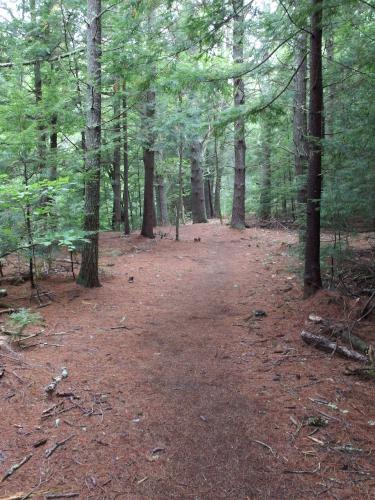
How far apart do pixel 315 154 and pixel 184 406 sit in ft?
15.4

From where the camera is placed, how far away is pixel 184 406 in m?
4.01

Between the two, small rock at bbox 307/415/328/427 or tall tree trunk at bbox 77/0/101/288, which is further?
tall tree trunk at bbox 77/0/101/288

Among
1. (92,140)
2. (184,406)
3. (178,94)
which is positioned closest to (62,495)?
(184,406)

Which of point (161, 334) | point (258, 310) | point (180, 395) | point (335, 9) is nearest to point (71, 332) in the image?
point (161, 334)

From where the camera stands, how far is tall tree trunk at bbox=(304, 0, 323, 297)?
617 cm

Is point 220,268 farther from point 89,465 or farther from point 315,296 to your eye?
point 89,465

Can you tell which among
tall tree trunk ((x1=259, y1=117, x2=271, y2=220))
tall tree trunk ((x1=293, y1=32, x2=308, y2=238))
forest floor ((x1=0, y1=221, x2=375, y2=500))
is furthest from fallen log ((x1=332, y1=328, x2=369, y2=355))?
tall tree trunk ((x1=259, y1=117, x2=271, y2=220))

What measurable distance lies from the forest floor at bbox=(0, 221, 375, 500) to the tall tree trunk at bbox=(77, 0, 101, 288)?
2.79 ft

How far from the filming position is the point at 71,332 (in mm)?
5863

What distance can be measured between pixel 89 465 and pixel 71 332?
117 inches

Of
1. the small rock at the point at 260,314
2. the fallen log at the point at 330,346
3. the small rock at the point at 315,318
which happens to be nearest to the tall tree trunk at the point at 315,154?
the small rock at the point at 315,318

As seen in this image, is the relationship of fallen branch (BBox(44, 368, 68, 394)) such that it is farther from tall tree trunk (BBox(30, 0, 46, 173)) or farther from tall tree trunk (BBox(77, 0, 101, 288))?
tall tree trunk (BBox(30, 0, 46, 173))

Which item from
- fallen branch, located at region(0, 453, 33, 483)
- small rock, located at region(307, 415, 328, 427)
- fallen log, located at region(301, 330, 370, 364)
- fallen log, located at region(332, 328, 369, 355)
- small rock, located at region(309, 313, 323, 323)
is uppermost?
small rock, located at region(309, 313, 323, 323)

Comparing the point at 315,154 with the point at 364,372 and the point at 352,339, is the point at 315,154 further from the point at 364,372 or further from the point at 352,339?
the point at 364,372
